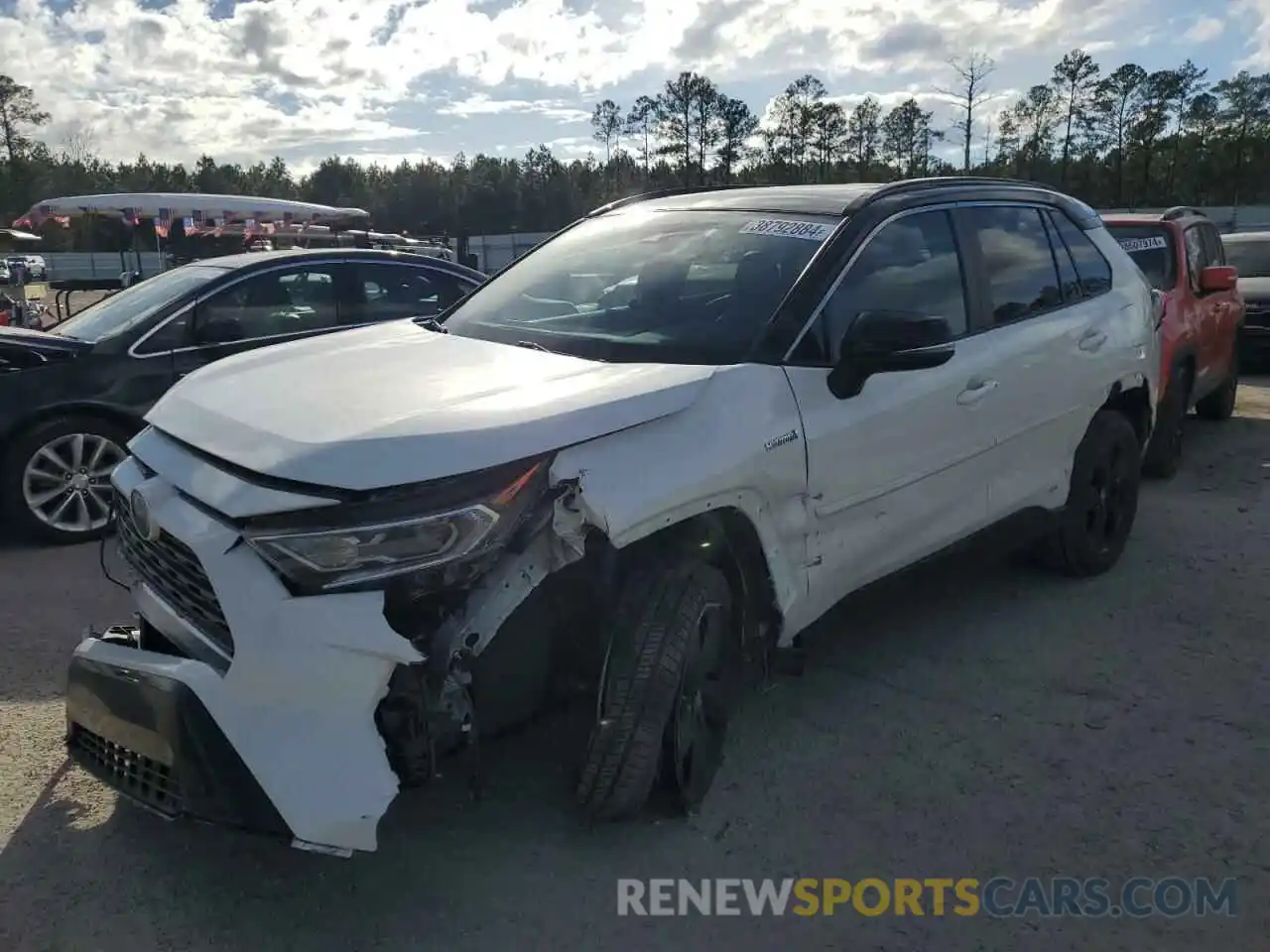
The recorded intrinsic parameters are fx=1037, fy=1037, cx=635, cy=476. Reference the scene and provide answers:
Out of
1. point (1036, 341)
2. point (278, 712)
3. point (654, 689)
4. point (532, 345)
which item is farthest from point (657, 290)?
point (278, 712)

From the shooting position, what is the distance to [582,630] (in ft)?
9.15

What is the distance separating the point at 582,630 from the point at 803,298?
130cm

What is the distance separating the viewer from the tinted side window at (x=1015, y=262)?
420 centimetres

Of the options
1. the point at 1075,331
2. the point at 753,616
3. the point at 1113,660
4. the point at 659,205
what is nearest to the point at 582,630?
the point at 753,616

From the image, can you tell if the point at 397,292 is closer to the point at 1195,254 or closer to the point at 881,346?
the point at 881,346

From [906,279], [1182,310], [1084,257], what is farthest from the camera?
[1182,310]

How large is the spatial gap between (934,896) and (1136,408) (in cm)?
342

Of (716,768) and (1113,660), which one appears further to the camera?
(1113,660)

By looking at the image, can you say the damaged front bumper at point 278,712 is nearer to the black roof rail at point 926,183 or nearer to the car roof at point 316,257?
the black roof rail at point 926,183

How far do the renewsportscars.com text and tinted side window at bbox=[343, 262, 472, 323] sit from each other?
4815 millimetres

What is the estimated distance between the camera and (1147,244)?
7836 mm

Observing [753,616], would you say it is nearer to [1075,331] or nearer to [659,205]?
[659,205]

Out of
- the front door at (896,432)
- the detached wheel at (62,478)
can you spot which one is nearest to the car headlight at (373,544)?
the front door at (896,432)

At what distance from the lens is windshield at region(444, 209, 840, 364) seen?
325 cm
